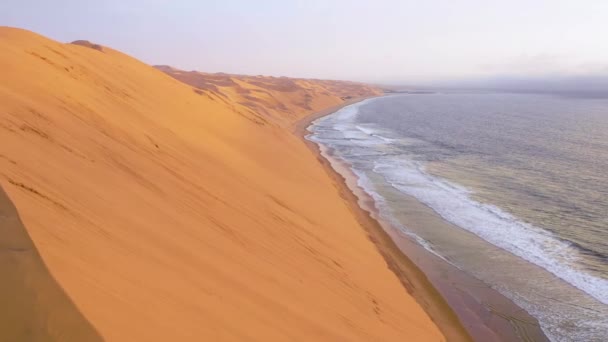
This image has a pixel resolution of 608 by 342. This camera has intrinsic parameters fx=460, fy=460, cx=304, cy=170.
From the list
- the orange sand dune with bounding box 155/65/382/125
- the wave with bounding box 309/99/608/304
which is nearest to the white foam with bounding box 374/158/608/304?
the wave with bounding box 309/99/608/304

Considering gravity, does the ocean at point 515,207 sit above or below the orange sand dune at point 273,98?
below

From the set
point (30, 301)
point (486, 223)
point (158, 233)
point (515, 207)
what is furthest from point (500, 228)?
point (30, 301)

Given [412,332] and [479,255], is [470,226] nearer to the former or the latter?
[479,255]

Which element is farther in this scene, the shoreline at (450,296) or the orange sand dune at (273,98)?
the orange sand dune at (273,98)

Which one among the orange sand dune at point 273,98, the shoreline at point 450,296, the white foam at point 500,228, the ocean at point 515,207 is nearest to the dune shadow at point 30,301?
the shoreline at point 450,296

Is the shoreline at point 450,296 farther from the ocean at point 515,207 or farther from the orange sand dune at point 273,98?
the orange sand dune at point 273,98

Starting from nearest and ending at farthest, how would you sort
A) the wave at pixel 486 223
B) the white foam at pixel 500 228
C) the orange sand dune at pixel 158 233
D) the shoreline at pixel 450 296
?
1. the orange sand dune at pixel 158 233
2. the shoreline at pixel 450 296
3. the white foam at pixel 500 228
4. the wave at pixel 486 223

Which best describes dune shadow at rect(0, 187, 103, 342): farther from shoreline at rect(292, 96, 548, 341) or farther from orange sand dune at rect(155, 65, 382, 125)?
orange sand dune at rect(155, 65, 382, 125)
